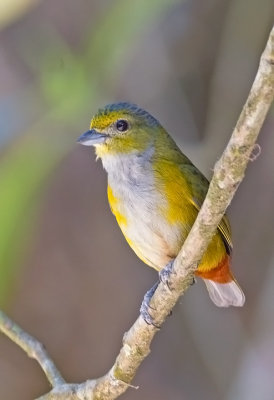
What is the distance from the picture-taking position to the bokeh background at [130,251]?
4.44 metres

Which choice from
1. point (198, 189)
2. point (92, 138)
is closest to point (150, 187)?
point (198, 189)

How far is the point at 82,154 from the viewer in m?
4.88

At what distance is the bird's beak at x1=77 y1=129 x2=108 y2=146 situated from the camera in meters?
3.22

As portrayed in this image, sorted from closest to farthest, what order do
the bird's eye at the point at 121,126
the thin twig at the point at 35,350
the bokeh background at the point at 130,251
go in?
the thin twig at the point at 35,350, the bird's eye at the point at 121,126, the bokeh background at the point at 130,251

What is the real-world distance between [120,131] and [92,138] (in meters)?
0.12

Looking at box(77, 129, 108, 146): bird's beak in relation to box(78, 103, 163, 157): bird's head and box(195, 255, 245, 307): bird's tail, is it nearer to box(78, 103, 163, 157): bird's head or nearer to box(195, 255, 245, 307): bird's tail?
box(78, 103, 163, 157): bird's head

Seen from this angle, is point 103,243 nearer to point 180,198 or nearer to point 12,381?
point 12,381

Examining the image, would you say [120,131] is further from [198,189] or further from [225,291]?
[225,291]

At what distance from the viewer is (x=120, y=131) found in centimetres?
329

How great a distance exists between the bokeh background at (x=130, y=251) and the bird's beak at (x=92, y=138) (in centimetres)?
73

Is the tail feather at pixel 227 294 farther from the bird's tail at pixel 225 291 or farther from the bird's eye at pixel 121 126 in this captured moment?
the bird's eye at pixel 121 126

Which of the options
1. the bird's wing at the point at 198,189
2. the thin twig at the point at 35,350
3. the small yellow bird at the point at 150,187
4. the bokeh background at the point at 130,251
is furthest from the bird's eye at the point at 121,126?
the thin twig at the point at 35,350

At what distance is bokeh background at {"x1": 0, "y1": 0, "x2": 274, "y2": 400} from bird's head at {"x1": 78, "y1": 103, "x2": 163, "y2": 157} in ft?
2.13

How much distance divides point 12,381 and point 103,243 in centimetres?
94
